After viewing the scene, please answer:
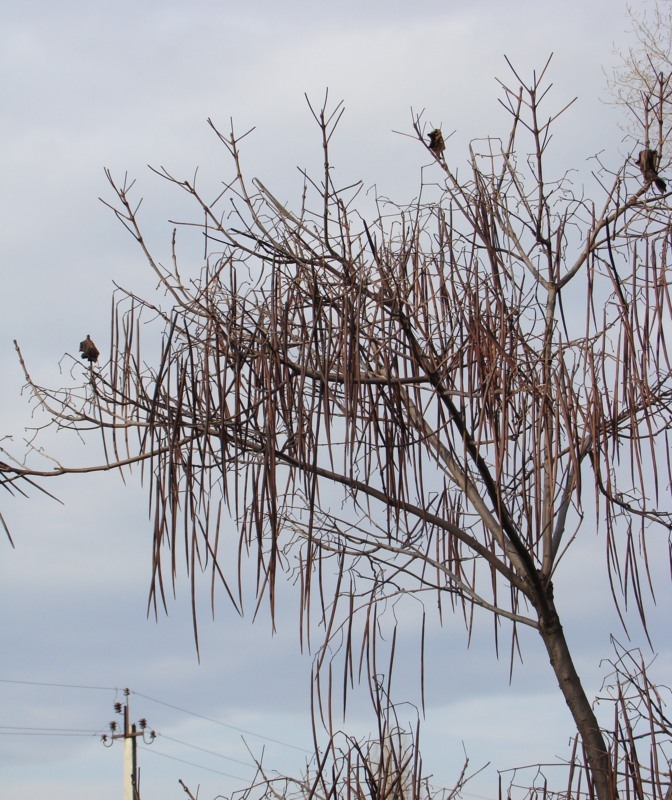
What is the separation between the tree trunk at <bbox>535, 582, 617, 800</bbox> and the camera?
2176 millimetres

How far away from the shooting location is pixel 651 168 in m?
2.76

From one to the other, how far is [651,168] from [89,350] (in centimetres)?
150

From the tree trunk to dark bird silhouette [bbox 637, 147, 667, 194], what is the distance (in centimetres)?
103

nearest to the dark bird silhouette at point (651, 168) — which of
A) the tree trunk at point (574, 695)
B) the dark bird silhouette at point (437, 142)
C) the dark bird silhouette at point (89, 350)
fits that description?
the dark bird silhouette at point (437, 142)

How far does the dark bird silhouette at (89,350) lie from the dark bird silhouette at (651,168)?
4.82 ft

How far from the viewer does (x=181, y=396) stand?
2.47m

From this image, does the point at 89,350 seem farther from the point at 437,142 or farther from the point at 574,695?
the point at 574,695

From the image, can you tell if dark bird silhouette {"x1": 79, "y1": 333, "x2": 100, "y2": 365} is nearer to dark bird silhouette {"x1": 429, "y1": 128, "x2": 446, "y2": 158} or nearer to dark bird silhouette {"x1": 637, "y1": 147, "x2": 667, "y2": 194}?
dark bird silhouette {"x1": 429, "y1": 128, "x2": 446, "y2": 158}

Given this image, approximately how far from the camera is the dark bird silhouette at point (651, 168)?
2.74 m

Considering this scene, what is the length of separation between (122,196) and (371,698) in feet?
4.31

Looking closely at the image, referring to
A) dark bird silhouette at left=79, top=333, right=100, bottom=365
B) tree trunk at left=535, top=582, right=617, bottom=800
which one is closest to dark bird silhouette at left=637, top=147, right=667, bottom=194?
tree trunk at left=535, top=582, right=617, bottom=800

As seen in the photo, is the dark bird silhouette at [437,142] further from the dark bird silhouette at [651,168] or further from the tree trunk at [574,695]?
the tree trunk at [574,695]

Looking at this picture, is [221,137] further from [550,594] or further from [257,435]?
[550,594]

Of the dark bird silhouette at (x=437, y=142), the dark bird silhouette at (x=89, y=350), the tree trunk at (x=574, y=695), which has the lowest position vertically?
the tree trunk at (x=574, y=695)
